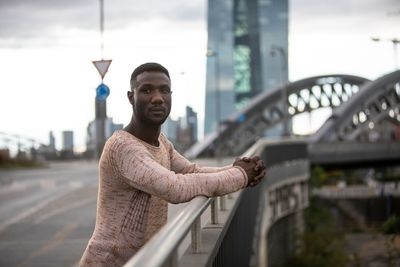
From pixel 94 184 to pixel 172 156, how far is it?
1989 cm

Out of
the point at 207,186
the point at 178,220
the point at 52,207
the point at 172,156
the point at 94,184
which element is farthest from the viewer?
the point at 94,184

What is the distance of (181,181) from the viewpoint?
3.42 m

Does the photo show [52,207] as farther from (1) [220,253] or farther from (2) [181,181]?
(2) [181,181]

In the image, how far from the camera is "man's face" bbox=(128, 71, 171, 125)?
343 cm

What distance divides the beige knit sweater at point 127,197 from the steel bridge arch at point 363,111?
67013 mm

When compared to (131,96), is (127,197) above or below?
below

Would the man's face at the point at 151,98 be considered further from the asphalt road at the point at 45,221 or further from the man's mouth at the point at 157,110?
the asphalt road at the point at 45,221

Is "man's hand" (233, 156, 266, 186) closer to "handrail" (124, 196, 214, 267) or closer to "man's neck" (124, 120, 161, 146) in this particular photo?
"handrail" (124, 196, 214, 267)

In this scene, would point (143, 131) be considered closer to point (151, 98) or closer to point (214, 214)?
point (151, 98)

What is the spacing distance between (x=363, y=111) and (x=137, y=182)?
259 ft

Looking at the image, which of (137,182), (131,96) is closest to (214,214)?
(131,96)

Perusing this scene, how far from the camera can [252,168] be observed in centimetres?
387

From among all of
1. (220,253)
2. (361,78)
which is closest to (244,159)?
(220,253)

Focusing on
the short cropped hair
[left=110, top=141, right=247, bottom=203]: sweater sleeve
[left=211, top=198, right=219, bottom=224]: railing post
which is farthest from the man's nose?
[left=211, top=198, right=219, bottom=224]: railing post
